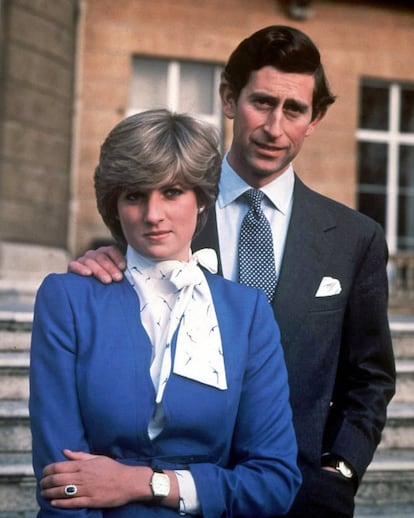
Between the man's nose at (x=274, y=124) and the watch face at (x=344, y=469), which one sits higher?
the man's nose at (x=274, y=124)

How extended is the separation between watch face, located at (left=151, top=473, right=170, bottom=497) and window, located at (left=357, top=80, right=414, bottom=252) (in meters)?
9.04

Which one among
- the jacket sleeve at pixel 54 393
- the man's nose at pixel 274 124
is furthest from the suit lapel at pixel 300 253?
the jacket sleeve at pixel 54 393

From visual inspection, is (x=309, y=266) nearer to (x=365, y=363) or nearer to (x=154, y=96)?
(x=365, y=363)

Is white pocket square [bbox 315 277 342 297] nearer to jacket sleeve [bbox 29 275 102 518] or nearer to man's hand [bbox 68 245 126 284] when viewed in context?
man's hand [bbox 68 245 126 284]

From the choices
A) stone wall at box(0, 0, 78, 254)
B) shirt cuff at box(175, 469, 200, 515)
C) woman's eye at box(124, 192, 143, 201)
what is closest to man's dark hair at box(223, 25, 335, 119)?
woman's eye at box(124, 192, 143, 201)

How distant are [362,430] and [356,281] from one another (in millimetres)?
375

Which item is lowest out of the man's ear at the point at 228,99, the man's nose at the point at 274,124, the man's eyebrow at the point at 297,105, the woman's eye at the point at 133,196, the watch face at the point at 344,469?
Answer: the watch face at the point at 344,469

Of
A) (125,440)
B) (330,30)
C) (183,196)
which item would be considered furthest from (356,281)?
(330,30)

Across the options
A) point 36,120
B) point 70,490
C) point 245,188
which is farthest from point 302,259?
point 36,120

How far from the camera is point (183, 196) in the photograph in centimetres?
205

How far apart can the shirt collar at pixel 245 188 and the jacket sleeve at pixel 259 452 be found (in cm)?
54

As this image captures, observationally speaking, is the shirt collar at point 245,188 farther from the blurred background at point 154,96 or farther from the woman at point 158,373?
the blurred background at point 154,96

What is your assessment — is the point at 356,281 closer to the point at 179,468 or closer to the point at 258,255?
the point at 258,255

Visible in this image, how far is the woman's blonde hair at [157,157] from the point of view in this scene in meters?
2.00
